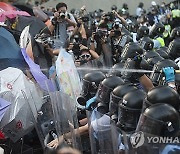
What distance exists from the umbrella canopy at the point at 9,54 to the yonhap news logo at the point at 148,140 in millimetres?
2380

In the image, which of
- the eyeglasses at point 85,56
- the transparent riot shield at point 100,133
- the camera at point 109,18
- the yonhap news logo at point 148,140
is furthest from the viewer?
the camera at point 109,18

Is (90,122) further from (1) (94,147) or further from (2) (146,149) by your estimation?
(2) (146,149)

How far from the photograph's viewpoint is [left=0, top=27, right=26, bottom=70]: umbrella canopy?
15.4ft

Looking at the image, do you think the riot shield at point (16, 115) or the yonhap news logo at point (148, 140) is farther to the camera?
the riot shield at point (16, 115)

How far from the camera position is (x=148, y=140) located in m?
2.50

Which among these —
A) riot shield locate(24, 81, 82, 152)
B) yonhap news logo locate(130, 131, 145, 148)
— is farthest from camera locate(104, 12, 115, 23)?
yonhap news logo locate(130, 131, 145, 148)

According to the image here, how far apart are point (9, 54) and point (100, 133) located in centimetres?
194

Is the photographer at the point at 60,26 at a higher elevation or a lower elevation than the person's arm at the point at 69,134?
higher

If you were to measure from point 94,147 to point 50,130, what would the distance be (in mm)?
450

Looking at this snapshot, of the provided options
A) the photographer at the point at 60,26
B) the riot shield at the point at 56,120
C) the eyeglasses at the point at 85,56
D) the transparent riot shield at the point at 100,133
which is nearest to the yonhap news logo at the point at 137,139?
the transparent riot shield at the point at 100,133

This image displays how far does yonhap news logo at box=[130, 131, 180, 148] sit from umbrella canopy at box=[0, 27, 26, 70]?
2.38m

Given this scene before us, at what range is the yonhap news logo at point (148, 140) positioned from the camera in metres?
2.48

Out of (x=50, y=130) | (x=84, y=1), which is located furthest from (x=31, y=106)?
(x=84, y=1)

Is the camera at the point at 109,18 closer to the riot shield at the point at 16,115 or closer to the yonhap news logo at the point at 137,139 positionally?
the riot shield at the point at 16,115
